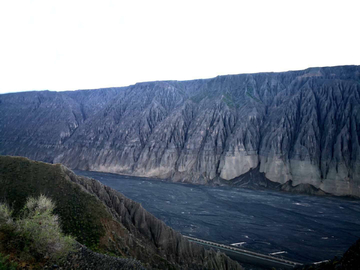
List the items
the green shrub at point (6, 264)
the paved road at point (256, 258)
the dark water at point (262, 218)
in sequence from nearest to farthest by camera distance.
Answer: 1. the green shrub at point (6, 264)
2. the paved road at point (256, 258)
3. the dark water at point (262, 218)

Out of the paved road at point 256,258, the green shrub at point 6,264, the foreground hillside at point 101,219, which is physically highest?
the green shrub at point 6,264

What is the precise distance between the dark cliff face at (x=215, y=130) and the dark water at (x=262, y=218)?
29.3 feet

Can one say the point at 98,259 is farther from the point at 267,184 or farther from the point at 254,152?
the point at 254,152

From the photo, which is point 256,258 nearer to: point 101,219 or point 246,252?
point 246,252

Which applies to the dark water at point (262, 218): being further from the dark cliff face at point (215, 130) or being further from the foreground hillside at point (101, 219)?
the foreground hillside at point (101, 219)

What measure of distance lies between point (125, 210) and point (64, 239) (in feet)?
35.1

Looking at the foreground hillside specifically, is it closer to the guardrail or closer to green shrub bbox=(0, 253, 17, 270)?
the guardrail

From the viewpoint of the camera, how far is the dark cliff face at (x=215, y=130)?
50344 mm

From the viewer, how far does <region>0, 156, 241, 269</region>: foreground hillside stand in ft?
48.9

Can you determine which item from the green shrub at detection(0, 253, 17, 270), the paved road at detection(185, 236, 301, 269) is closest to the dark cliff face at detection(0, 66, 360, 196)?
the paved road at detection(185, 236, 301, 269)

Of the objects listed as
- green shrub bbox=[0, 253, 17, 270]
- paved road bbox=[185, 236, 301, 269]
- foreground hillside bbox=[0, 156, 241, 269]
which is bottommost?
paved road bbox=[185, 236, 301, 269]

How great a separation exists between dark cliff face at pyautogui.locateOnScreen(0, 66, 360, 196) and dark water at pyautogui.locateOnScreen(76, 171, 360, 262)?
8.92 metres

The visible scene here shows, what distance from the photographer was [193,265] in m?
17.9

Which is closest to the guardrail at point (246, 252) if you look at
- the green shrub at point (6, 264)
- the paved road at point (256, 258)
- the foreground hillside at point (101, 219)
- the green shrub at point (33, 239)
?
the paved road at point (256, 258)
